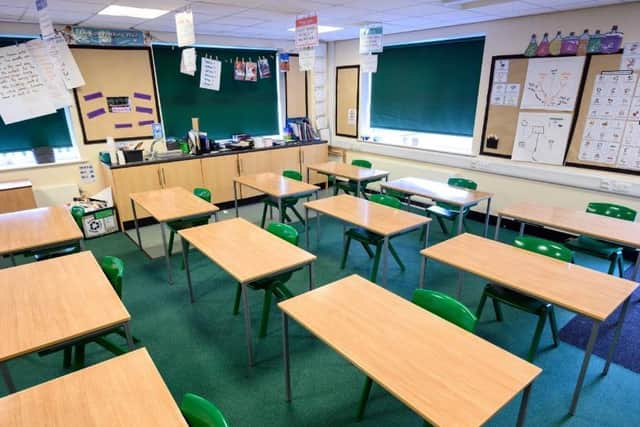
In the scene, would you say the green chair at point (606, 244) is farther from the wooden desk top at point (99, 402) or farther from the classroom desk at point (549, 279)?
the wooden desk top at point (99, 402)

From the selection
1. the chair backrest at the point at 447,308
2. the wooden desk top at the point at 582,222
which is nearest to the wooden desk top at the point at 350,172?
the wooden desk top at the point at 582,222

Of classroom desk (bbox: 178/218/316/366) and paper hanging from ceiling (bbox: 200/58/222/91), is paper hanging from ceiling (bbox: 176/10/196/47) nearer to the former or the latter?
classroom desk (bbox: 178/218/316/366)

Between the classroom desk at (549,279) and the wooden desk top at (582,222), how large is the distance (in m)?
0.83

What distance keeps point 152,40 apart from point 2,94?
1977mm

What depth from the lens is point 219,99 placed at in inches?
252

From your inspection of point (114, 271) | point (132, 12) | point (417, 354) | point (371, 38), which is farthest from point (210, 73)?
point (417, 354)

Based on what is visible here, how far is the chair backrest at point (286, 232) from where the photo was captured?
9.87 feet

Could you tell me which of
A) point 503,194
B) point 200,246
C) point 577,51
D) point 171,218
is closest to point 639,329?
point 503,194

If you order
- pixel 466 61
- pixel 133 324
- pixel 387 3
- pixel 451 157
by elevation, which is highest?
pixel 387 3

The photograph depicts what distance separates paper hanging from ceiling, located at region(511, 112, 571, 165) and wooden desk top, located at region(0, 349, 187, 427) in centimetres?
492

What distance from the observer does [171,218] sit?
3.51 metres

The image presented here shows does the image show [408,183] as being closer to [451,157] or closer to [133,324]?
[451,157]

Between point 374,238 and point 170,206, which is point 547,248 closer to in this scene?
point 374,238

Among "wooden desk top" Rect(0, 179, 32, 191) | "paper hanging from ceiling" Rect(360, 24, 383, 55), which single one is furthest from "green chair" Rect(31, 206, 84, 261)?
"paper hanging from ceiling" Rect(360, 24, 383, 55)
